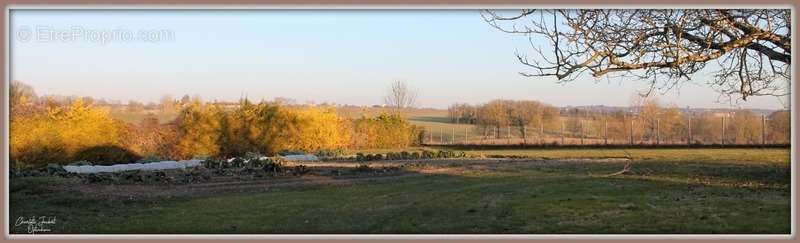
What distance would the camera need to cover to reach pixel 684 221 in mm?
9180

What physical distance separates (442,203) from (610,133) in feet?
57.0

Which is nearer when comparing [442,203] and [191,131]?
[442,203]

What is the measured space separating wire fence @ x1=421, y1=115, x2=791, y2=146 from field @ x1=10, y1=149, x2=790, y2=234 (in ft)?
24.2

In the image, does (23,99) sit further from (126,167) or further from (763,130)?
(763,130)

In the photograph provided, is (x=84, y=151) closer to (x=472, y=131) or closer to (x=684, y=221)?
(x=472, y=131)

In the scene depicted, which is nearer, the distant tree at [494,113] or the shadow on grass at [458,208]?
the shadow on grass at [458,208]

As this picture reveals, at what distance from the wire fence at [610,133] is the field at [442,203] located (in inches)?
290

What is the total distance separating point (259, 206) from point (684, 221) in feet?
22.5

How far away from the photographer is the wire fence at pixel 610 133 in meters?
23.6

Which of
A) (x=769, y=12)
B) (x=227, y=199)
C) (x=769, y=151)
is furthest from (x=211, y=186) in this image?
(x=769, y=151)

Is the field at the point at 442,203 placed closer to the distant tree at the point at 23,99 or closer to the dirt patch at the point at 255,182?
the dirt patch at the point at 255,182

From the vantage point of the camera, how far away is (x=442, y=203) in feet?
37.2

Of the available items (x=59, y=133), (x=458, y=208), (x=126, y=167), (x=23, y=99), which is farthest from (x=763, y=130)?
(x=59, y=133)

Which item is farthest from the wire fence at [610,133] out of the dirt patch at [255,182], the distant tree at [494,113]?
the dirt patch at [255,182]
